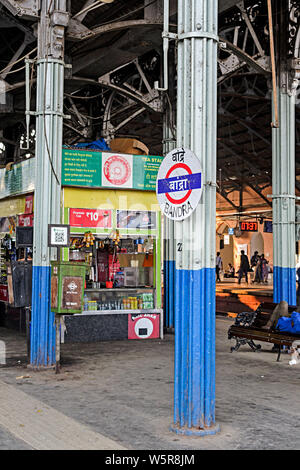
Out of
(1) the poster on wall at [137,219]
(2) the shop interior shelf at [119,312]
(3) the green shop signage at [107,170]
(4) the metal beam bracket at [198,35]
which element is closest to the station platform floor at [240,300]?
(2) the shop interior shelf at [119,312]

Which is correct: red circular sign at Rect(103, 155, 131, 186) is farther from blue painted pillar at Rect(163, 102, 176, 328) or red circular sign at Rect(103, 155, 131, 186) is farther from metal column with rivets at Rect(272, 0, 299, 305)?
metal column with rivets at Rect(272, 0, 299, 305)

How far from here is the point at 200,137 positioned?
19.9 ft

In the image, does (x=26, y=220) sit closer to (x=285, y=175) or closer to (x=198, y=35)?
(x=285, y=175)

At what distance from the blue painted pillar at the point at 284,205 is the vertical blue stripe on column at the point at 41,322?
16.9ft

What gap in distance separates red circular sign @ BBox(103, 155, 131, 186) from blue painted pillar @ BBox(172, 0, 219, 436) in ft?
20.2

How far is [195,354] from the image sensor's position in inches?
230

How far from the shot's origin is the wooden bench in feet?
32.6

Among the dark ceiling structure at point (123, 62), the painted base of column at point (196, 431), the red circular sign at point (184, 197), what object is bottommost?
the painted base of column at point (196, 431)

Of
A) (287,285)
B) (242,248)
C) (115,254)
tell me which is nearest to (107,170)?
(115,254)

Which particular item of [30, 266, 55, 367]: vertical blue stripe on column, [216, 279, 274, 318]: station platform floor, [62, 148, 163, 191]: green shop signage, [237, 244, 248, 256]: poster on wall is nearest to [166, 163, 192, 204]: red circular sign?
[30, 266, 55, 367]: vertical blue stripe on column

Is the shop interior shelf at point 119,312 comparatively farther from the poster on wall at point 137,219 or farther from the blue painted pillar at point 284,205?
the blue painted pillar at point 284,205

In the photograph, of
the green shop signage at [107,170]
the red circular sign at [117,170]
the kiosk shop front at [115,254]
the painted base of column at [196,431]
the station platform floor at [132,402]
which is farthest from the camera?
the red circular sign at [117,170]

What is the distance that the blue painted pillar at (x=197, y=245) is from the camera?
5859mm

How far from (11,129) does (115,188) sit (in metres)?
10.6
